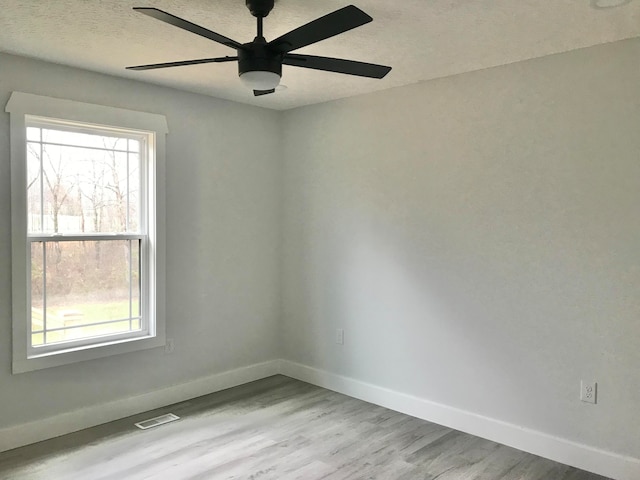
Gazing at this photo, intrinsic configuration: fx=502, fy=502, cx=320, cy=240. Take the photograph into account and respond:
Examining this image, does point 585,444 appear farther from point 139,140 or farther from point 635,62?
point 139,140

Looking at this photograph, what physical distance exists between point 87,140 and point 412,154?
7.72ft

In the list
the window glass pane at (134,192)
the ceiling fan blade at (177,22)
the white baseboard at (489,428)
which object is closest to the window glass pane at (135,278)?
the window glass pane at (134,192)

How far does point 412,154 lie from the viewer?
3773mm

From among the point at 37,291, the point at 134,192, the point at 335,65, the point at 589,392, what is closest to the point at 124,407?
the point at 37,291

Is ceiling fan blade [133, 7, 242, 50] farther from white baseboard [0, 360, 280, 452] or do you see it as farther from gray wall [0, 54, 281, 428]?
white baseboard [0, 360, 280, 452]

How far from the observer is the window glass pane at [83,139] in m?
3.37

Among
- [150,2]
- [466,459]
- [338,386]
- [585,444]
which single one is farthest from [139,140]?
[585,444]

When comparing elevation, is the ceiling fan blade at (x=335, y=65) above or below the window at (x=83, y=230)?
above

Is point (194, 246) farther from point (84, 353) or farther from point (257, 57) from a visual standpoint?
point (257, 57)

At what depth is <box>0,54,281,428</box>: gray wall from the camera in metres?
3.21

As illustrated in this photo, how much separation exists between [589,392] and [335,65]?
2.37 metres

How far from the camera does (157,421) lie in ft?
11.9

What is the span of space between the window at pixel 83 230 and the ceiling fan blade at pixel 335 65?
183 centimetres

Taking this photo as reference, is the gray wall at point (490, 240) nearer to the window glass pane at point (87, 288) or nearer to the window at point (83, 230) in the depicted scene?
the window at point (83, 230)
